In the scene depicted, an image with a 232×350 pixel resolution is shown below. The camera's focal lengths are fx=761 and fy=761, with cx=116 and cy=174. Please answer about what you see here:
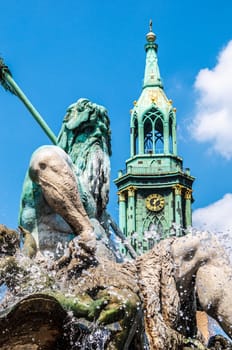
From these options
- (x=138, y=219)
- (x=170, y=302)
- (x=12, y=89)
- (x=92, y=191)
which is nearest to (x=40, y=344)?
(x=170, y=302)

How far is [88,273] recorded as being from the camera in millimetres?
4715

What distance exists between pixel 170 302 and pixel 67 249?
0.78 meters

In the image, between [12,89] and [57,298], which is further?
[12,89]

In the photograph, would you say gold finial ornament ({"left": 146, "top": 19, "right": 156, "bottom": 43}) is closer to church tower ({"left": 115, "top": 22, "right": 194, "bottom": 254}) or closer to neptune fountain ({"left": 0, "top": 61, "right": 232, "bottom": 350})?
church tower ({"left": 115, "top": 22, "right": 194, "bottom": 254})

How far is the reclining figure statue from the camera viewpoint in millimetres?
4602

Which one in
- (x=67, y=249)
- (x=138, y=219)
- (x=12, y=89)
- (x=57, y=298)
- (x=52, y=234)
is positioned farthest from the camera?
(x=138, y=219)

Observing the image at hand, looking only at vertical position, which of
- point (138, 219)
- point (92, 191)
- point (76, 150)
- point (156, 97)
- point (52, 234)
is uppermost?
point (156, 97)

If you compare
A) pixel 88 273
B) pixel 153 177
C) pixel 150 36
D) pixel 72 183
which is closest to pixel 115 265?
pixel 88 273

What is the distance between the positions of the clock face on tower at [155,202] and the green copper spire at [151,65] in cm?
895

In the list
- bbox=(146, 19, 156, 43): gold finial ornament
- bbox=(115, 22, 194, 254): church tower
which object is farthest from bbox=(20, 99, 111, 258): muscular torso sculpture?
bbox=(146, 19, 156, 43): gold finial ornament

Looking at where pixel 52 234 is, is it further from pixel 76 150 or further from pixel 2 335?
pixel 2 335

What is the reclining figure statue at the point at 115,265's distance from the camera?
15.1 feet

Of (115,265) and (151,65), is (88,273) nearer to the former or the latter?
(115,265)

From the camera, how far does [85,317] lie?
4395 mm
